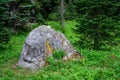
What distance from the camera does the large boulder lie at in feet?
42.8

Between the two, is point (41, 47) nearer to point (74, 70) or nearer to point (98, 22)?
point (74, 70)

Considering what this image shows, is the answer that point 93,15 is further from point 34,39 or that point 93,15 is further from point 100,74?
point 100,74

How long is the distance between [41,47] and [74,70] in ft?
7.50

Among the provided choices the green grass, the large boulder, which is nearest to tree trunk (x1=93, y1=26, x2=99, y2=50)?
the green grass

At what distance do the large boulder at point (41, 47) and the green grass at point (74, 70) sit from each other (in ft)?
1.47

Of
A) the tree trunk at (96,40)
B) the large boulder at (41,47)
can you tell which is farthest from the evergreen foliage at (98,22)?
the large boulder at (41,47)

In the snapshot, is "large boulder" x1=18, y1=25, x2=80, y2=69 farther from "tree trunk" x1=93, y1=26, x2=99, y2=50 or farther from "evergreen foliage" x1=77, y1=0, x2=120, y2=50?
"tree trunk" x1=93, y1=26, x2=99, y2=50

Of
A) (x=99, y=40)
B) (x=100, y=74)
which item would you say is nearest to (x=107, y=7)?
(x=99, y=40)

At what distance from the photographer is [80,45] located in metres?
17.3

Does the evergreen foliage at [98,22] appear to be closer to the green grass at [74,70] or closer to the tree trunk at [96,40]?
the tree trunk at [96,40]

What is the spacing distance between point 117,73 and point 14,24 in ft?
47.6

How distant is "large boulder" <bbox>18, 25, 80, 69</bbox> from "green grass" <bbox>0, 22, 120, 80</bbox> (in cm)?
45

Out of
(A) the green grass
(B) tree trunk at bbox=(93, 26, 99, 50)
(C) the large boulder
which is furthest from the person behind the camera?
(B) tree trunk at bbox=(93, 26, 99, 50)

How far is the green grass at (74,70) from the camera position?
11445 millimetres
